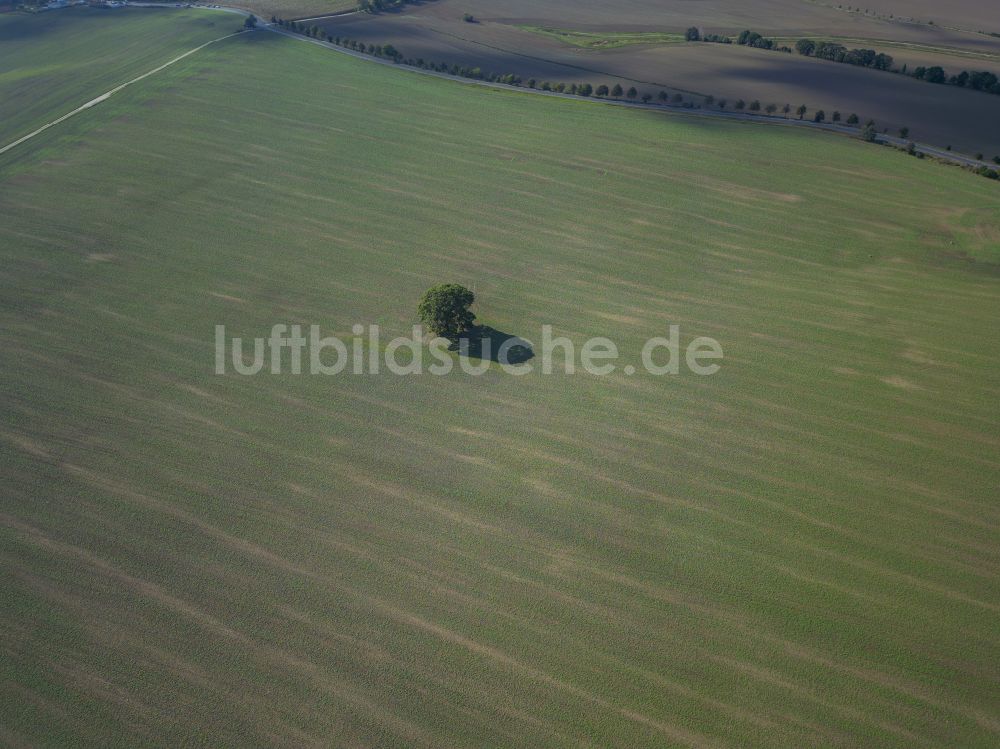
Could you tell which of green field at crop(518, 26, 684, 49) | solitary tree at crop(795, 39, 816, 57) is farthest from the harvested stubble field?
solitary tree at crop(795, 39, 816, 57)

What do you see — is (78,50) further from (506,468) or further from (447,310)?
(506,468)

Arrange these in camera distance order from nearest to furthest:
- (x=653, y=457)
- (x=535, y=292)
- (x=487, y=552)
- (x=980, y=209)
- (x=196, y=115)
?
(x=487, y=552) → (x=653, y=457) → (x=535, y=292) → (x=980, y=209) → (x=196, y=115)

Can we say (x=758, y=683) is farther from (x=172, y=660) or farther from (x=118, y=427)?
(x=118, y=427)

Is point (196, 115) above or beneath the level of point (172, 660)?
above

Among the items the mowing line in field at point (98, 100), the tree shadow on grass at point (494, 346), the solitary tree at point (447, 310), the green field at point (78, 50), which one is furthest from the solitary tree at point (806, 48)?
the green field at point (78, 50)

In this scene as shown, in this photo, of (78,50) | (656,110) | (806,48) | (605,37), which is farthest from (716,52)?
(78,50)

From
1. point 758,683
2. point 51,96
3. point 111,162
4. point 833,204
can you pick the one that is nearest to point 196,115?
point 111,162

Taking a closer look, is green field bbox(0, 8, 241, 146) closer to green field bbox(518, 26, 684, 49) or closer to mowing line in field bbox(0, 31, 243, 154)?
mowing line in field bbox(0, 31, 243, 154)

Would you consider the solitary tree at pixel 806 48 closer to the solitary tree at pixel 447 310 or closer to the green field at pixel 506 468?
the green field at pixel 506 468
